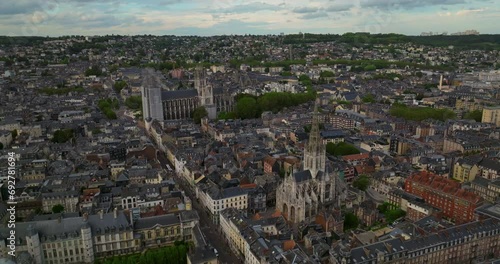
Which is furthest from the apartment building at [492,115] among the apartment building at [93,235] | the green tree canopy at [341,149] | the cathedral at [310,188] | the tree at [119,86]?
the tree at [119,86]

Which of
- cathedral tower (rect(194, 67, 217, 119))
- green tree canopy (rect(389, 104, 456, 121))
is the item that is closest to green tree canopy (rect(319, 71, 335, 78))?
green tree canopy (rect(389, 104, 456, 121))

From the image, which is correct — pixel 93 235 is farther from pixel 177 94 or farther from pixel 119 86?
pixel 119 86

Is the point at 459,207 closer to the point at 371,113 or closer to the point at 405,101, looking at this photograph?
the point at 371,113

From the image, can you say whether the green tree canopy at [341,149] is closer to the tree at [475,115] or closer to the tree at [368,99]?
the tree at [475,115]

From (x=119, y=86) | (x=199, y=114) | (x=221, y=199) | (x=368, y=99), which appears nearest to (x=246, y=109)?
(x=199, y=114)

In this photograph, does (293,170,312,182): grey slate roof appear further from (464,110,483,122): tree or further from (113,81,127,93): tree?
(113,81,127,93): tree

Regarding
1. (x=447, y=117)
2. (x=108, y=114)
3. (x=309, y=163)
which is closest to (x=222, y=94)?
(x=108, y=114)
